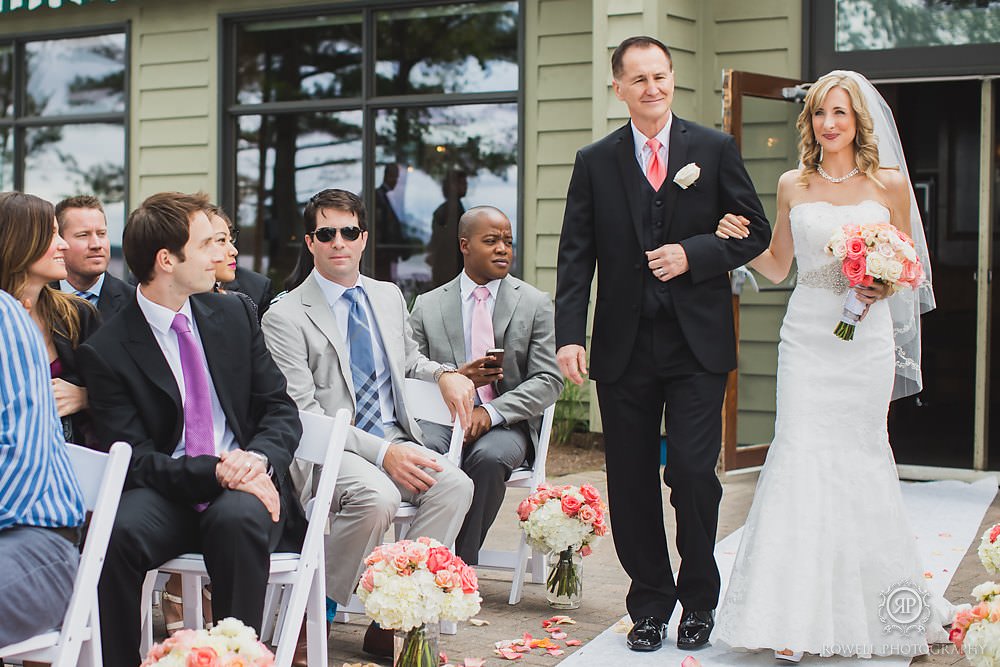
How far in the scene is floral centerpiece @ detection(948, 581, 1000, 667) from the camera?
2982 millimetres

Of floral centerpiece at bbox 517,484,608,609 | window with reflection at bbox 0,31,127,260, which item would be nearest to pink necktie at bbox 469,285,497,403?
floral centerpiece at bbox 517,484,608,609

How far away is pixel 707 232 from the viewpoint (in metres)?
4.25

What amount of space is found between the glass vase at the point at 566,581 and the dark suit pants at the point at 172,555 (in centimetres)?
161

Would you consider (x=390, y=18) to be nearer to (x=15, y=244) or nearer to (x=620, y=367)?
(x=620, y=367)

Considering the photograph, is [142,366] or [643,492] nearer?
[142,366]

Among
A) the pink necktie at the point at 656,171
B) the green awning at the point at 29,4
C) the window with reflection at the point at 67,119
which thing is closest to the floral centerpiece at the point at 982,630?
the pink necktie at the point at 656,171

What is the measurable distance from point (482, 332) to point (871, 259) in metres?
1.80

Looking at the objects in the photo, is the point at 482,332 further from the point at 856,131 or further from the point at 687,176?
the point at 856,131

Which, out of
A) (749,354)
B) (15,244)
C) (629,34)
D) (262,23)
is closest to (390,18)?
(262,23)

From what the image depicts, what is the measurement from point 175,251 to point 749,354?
208 inches

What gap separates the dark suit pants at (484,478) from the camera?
485 cm

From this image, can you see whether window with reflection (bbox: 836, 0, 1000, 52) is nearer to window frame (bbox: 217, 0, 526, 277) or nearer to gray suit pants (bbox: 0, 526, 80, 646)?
window frame (bbox: 217, 0, 526, 277)

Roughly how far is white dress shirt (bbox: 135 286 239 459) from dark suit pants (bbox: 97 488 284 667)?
0.86 feet

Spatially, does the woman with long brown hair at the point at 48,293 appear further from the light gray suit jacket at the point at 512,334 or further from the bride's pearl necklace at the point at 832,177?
the bride's pearl necklace at the point at 832,177
